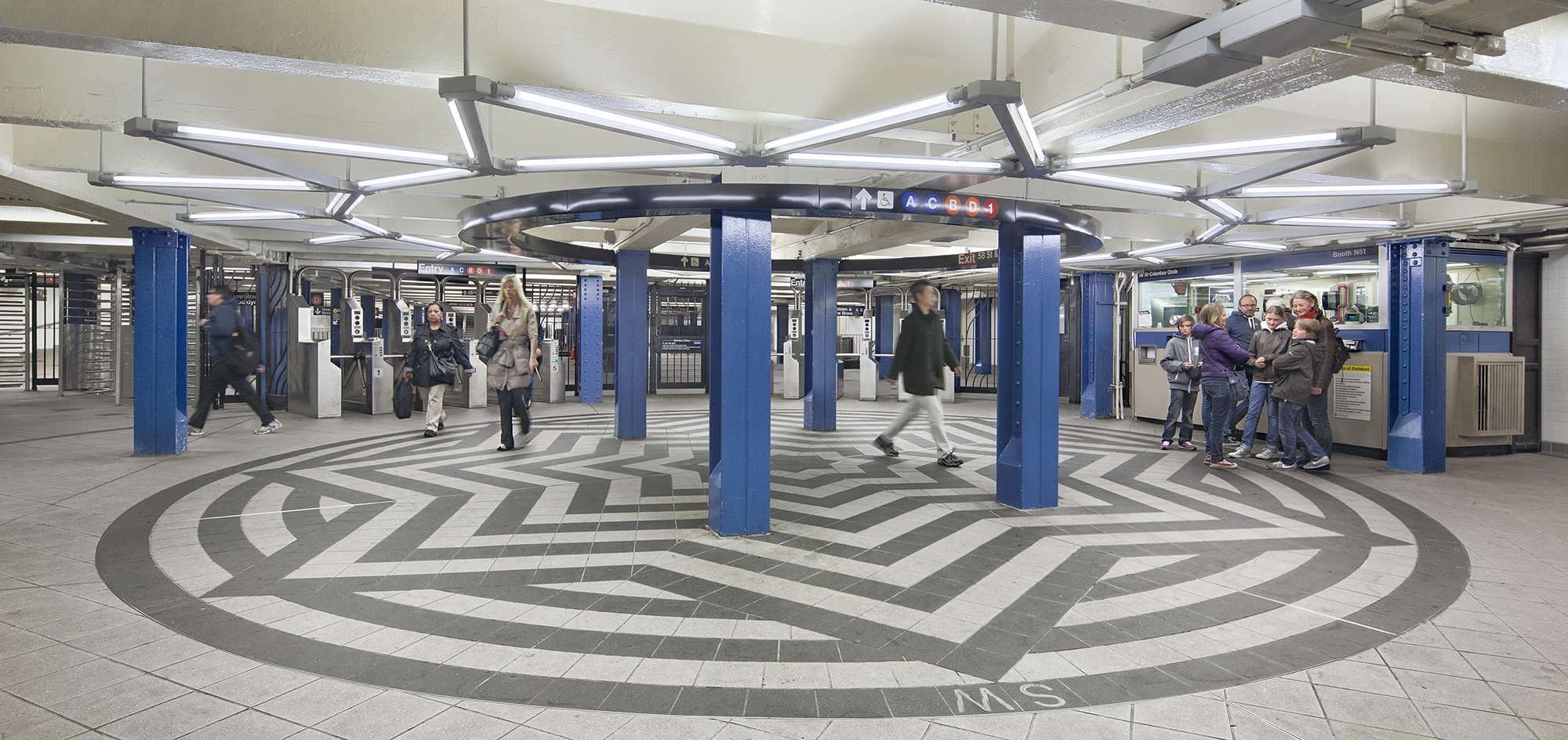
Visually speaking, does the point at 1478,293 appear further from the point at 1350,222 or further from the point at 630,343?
the point at 630,343

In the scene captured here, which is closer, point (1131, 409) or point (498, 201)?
point (498, 201)

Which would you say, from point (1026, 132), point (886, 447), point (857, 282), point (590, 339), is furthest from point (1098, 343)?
point (1026, 132)

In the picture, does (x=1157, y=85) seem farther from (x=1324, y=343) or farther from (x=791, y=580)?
(x=1324, y=343)

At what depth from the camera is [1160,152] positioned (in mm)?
4367

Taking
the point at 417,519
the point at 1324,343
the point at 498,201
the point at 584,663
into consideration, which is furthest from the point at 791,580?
the point at 1324,343

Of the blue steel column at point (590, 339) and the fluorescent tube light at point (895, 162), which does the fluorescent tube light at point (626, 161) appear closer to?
the fluorescent tube light at point (895, 162)

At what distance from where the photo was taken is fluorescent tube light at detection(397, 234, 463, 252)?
31.8 ft

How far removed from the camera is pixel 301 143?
4.12 metres

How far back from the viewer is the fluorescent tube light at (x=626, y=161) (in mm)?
4574

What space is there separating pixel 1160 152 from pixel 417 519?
581 cm

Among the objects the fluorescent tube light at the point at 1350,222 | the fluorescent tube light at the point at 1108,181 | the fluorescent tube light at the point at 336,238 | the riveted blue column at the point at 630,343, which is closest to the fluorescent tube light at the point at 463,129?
the fluorescent tube light at the point at 1108,181

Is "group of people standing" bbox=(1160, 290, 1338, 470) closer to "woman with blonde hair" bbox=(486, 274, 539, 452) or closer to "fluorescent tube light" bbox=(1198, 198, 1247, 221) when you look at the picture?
"fluorescent tube light" bbox=(1198, 198, 1247, 221)

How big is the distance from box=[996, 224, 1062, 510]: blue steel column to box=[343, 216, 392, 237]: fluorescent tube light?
6.68 metres

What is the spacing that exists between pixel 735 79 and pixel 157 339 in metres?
8.28
